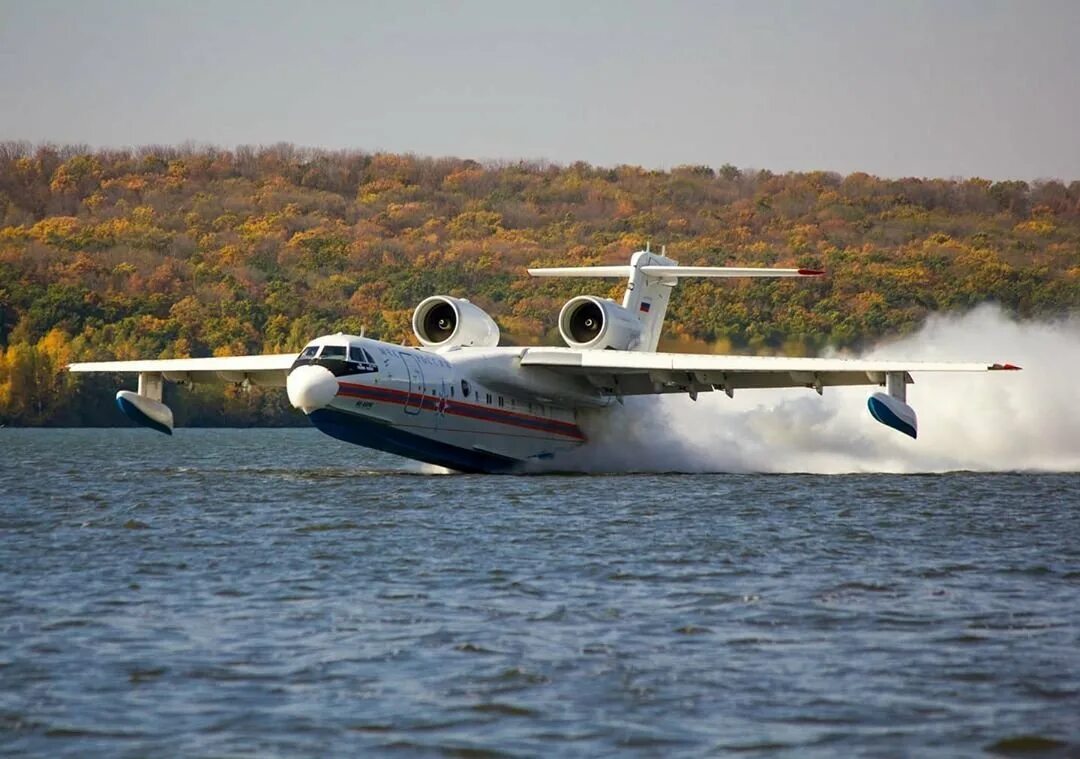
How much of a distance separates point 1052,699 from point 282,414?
85841 millimetres

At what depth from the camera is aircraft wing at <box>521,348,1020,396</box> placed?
2992 centimetres

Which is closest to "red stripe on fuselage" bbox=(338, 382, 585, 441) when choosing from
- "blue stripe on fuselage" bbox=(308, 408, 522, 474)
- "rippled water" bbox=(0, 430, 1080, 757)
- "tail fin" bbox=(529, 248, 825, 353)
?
"blue stripe on fuselage" bbox=(308, 408, 522, 474)

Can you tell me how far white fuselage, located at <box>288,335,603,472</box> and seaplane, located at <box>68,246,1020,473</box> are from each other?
0.03m

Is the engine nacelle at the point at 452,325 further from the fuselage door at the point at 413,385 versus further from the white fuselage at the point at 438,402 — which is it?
the fuselage door at the point at 413,385

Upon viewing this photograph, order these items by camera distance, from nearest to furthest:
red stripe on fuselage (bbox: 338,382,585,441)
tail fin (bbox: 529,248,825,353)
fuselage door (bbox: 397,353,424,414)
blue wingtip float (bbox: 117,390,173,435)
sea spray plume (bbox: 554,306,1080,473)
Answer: red stripe on fuselage (bbox: 338,382,585,441) < fuselage door (bbox: 397,353,424,414) < blue wingtip float (bbox: 117,390,173,435) < sea spray plume (bbox: 554,306,1080,473) < tail fin (bbox: 529,248,825,353)

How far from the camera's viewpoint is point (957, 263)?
84938 millimetres

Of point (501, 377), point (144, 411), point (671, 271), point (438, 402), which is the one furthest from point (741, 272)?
point (144, 411)

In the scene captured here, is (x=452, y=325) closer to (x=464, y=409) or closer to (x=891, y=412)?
(x=464, y=409)

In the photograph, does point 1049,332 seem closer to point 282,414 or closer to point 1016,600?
point 1016,600

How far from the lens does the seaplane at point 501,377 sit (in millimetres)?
28734

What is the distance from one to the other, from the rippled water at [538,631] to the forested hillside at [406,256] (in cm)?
2787

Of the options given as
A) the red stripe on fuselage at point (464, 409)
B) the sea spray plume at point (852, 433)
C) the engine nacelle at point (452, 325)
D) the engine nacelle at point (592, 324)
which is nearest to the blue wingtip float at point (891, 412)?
the sea spray plume at point (852, 433)

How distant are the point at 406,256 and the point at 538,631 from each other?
105 metres

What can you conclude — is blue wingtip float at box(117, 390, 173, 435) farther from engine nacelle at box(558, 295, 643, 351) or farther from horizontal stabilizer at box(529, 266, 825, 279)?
engine nacelle at box(558, 295, 643, 351)
